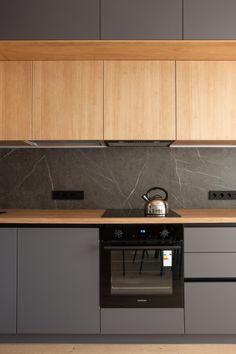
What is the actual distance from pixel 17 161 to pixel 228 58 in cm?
185

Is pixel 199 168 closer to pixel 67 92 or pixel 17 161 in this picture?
pixel 67 92

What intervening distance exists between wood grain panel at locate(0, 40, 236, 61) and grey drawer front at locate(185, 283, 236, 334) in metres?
1.59

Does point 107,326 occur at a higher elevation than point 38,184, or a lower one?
lower

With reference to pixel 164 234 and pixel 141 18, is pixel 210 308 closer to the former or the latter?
pixel 164 234

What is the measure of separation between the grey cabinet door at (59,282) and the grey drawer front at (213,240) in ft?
2.09

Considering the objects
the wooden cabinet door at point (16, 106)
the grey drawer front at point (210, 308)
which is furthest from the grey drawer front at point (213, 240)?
the wooden cabinet door at point (16, 106)

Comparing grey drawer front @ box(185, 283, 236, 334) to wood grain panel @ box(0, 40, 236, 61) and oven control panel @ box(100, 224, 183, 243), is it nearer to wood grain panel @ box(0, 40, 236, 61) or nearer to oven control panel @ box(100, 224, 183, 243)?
oven control panel @ box(100, 224, 183, 243)

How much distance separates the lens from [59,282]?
7.63 ft

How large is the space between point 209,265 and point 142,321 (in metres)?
0.57

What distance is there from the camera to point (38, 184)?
298 centimetres

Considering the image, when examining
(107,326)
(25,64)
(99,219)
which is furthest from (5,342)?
(25,64)

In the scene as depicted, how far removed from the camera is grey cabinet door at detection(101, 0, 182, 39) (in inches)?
94.0

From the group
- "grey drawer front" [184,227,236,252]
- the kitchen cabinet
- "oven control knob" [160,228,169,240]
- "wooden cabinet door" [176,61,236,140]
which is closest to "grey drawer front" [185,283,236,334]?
the kitchen cabinet

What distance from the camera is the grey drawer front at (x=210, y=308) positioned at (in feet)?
7.52
